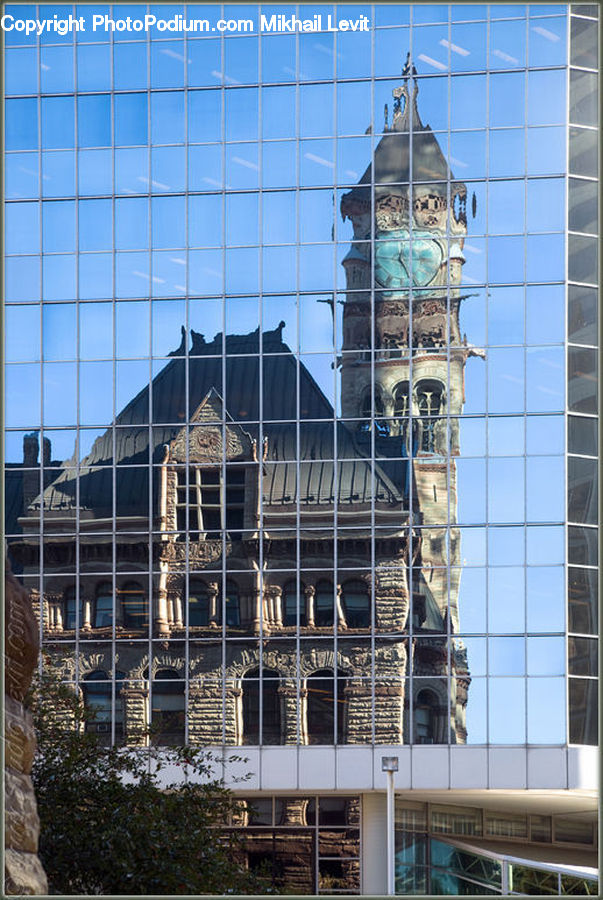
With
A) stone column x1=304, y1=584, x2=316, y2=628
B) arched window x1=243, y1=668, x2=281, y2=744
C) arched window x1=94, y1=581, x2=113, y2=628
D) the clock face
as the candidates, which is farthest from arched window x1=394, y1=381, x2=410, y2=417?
arched window x1=94, y1=581, x2=113, y2=628

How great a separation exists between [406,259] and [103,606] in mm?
12209

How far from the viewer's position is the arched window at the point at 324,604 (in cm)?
4038

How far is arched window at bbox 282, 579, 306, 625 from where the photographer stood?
40.5 metres

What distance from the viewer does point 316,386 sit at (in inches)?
1620

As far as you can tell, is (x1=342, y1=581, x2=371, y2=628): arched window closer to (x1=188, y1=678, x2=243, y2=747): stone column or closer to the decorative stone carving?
(x1=188, y1=678, x2=243, y2=747): stone column

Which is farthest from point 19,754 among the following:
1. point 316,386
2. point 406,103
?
point 406,103

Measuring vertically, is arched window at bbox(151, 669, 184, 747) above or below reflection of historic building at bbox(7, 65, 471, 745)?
below

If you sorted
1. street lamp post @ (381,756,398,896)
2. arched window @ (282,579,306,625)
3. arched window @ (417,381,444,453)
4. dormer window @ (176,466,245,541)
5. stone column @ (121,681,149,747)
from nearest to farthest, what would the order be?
Answer: 1. street lamp post @ (381,756,398,896)
2. arched window @ (282,579,306,625)
3. arched window @ (417,381,444,453)
4. stone column @ (121,681,149,747)
5. dormer window @ (176,466,245,541)

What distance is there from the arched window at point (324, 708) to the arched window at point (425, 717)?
190 cm

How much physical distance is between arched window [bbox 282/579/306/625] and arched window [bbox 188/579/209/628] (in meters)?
2.08

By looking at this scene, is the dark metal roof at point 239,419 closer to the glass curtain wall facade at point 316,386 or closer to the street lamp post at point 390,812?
the glass curtain wall facade at point 316,386

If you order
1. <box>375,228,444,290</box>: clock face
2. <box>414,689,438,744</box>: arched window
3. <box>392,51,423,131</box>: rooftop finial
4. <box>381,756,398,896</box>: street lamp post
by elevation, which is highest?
<box>392,51,423,131</box>: rooftop finial

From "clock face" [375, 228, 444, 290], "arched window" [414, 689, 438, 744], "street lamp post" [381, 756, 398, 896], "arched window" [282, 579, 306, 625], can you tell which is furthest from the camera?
"clock face" [375, 228, 444, 290]

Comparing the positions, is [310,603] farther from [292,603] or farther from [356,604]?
[356,604]
